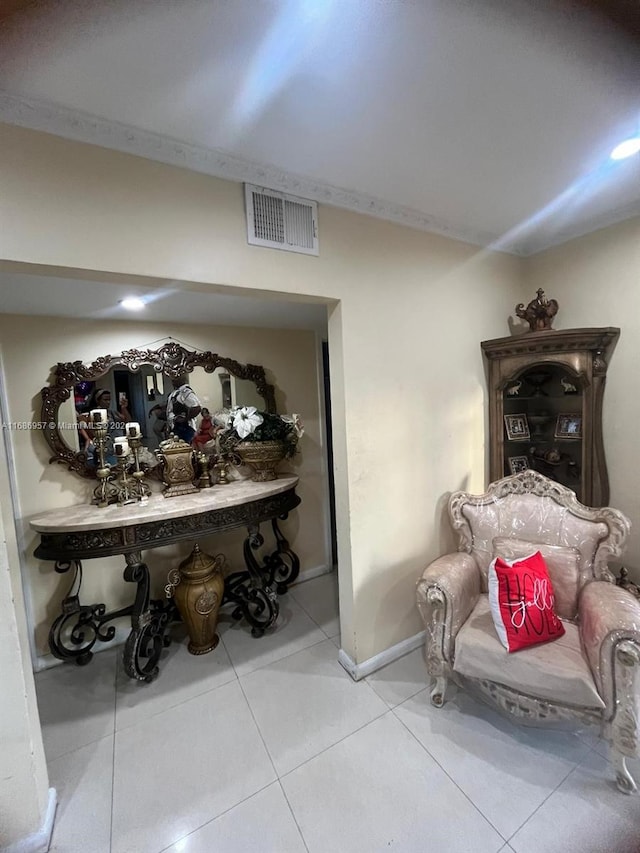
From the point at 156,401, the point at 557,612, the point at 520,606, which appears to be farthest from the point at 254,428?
the point at 557,612

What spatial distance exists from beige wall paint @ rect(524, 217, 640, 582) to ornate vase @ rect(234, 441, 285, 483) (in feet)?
6.69

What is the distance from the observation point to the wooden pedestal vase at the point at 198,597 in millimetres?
1904

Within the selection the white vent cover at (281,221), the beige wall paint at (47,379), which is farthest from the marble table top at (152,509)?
the white vent cover at (281,221)

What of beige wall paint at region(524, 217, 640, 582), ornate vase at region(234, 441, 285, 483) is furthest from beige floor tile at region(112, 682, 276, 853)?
beige wall paint at region(524, 217, 640, 582)

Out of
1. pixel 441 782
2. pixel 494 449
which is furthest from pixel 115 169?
pixel 441 782

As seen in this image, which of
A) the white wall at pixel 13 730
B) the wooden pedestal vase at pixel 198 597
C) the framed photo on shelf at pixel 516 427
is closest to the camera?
the white wall at pixel 13 730

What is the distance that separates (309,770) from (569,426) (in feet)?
7.45

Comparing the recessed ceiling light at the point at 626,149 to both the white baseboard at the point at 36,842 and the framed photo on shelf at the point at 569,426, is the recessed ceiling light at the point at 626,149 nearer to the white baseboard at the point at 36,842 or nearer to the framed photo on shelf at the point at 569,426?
the framed photo on shelf at the point at 569,426

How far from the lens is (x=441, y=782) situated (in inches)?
47.4

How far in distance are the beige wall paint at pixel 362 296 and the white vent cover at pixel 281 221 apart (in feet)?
0.16

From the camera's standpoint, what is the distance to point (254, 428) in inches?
82.7

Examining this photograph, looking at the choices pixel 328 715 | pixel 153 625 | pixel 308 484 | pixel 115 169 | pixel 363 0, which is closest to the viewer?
pixel 363 0

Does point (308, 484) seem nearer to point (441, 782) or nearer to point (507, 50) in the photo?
point (441, 782)

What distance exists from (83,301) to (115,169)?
842 mm
